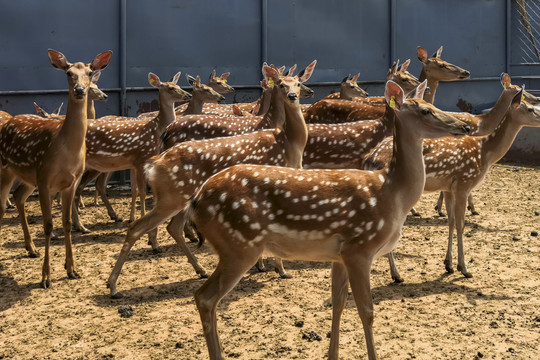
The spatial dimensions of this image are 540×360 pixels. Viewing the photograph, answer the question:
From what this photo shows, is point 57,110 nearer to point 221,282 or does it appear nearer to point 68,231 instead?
point 68,231

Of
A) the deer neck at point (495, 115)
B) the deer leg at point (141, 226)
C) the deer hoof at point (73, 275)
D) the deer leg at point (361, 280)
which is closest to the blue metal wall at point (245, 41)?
the deer neck at point (495, 115)

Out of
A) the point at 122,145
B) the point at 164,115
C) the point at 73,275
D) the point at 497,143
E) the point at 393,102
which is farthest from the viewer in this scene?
the point at 164,115

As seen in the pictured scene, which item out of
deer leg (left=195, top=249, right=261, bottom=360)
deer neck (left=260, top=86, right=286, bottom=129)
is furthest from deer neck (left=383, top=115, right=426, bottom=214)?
deer neck (left=260, top=86, right=286, bottom=129)

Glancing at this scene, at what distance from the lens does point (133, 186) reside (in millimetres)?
11047

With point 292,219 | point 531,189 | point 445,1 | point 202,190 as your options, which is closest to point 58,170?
point 202,190

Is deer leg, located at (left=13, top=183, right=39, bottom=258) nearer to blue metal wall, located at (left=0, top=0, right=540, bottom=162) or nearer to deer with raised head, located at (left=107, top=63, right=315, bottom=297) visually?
deer with raised head, located at (left=107, top=63, right=315, bottom=297)

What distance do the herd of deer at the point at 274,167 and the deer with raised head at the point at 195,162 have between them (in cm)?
1

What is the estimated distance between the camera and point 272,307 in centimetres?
743

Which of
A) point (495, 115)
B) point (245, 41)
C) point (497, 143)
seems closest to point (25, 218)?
point (497, 143)

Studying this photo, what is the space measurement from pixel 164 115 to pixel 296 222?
18.7 feet

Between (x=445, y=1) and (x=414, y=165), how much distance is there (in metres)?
12.6

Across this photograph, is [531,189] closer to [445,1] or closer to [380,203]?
[445,1]

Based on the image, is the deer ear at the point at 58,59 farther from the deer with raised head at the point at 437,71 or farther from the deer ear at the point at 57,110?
the deer with raised head at the point at 437,71

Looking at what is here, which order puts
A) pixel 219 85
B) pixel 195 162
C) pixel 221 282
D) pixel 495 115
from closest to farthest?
pixel 221 282 < pixel 195 162 < pixel 495 115 < pixel 219 85
